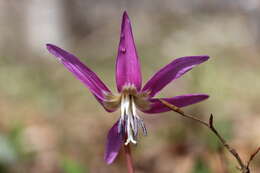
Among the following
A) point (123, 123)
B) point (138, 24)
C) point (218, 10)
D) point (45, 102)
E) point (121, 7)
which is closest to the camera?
point (123, 123)

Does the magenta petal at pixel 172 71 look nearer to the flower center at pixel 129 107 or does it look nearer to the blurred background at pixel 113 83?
the flower center at pixel 129 107

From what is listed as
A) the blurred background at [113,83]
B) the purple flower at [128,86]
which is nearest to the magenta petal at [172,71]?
the purple flower at [128,86]

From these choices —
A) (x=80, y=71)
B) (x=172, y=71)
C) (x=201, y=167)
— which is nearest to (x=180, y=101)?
(x=172, y=71)

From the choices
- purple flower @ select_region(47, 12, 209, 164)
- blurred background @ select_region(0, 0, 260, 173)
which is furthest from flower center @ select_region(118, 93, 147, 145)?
blurred background @ select_region(0, 0, 260, 173)

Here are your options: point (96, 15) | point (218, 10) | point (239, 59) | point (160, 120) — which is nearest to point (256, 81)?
point (239, 59)

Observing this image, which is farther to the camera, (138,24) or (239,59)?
(138,24)

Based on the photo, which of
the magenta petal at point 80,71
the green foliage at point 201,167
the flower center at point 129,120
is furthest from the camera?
the green foliage at point 201,167

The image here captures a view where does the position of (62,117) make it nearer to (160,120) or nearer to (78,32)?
(160,120)
